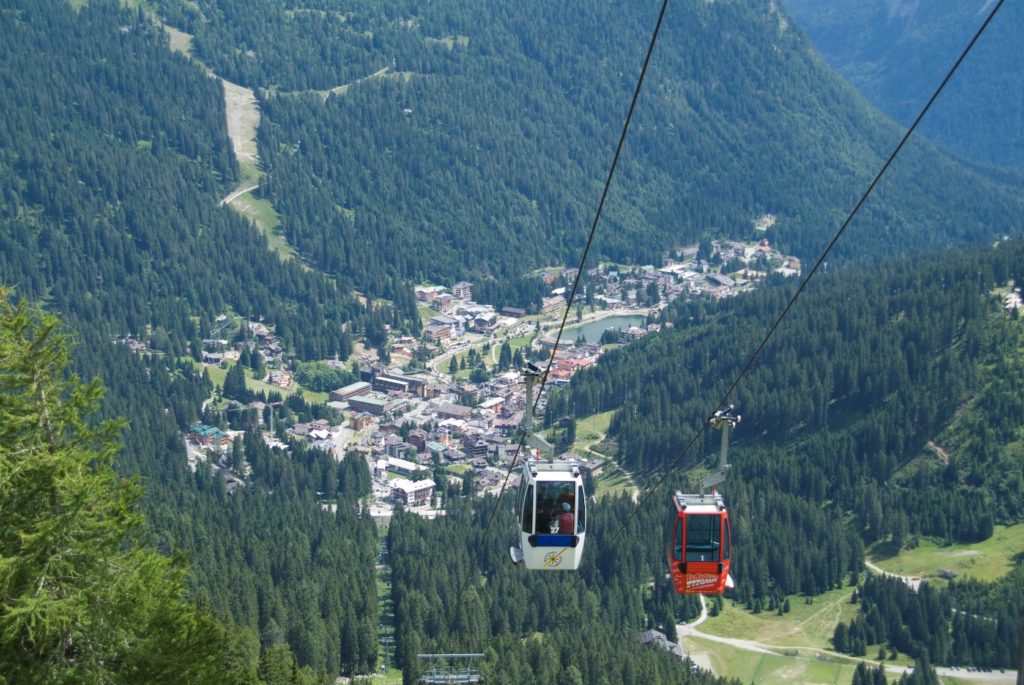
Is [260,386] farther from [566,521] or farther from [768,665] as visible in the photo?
[566,521]

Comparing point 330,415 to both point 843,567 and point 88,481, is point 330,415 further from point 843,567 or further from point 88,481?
point 88,481

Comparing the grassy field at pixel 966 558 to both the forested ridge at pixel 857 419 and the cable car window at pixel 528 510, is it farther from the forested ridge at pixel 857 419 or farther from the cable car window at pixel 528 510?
the cable car window at pixel 528 510

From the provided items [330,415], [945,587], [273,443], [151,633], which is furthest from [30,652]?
[330,415]

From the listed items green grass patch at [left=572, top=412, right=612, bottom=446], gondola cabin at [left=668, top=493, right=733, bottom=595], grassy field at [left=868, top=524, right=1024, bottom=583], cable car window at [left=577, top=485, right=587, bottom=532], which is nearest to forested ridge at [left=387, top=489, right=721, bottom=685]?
grassy field at [left=868, top=524, right=1024, bottom=583]

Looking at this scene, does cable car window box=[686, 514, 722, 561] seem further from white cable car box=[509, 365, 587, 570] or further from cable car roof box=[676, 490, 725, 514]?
white cable car box=[509, 365, 587, 570]

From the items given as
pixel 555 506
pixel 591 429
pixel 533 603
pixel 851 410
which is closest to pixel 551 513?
pixel 555 506

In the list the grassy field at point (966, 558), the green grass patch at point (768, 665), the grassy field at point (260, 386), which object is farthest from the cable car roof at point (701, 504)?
the grassy field at point (260, 386)
